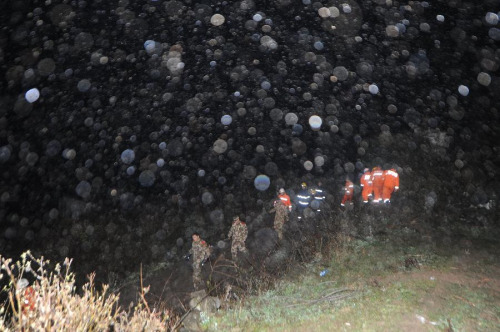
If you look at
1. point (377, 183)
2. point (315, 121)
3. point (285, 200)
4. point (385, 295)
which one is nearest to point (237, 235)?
point (285, 200)

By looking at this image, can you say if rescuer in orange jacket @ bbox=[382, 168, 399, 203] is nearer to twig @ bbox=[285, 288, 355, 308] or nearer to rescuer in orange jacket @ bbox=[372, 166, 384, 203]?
rescuer in orange jacket @ bbox=[372, 166, 384, 203]

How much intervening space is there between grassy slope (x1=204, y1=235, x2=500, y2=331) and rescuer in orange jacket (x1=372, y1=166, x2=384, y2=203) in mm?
2058

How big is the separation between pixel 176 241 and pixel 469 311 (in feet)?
68.1

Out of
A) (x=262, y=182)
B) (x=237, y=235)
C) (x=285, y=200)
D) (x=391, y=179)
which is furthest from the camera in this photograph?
(x=262, y=182)

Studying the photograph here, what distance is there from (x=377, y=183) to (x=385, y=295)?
584cm

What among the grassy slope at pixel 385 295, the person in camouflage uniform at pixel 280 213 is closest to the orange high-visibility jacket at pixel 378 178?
the grassy slope at pixel 385 295

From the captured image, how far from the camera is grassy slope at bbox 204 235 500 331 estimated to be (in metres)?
6.11

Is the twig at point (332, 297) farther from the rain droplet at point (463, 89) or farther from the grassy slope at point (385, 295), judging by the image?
the rain droplet at point (463, 89)

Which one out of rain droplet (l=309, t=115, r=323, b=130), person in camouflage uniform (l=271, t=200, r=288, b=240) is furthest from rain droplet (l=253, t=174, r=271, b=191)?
person in camouflage uniform (l=271, t=200, r=288, b=240)

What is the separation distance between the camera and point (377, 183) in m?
12.2

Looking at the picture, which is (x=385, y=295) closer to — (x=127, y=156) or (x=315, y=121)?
(x=315, y=121)

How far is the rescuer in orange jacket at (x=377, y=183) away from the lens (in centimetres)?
1213

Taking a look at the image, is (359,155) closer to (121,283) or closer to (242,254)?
(242,254)

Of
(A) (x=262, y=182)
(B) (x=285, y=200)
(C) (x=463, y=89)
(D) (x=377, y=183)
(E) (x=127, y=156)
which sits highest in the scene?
(D) (x=377, y=183)
